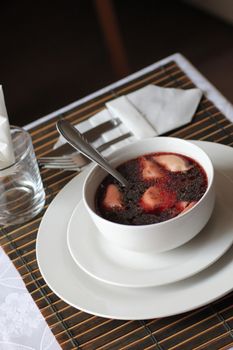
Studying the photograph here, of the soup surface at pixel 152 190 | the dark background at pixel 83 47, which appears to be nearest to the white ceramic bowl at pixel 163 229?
the soup surface at pixel 152 190

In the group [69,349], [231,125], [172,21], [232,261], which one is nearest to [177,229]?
[232,261]

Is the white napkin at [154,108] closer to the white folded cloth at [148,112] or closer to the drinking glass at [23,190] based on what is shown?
the white folded cloth at [148,112]

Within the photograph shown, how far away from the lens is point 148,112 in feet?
3.93

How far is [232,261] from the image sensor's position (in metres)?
0.83

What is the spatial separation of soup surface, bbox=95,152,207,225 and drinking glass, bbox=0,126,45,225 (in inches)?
6.5

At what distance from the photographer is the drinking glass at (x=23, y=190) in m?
1.05

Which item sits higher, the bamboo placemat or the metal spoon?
the metal spoon

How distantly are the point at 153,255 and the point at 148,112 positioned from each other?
0.40 m

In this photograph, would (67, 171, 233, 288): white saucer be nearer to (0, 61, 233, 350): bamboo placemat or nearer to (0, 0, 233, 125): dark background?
(0, 61, 233, 350): bamboo placemat

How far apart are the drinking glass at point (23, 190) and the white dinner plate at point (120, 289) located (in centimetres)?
10

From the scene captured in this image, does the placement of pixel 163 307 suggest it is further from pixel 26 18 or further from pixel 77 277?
pixel 26 18

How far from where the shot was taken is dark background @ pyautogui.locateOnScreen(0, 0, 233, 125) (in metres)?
2.57

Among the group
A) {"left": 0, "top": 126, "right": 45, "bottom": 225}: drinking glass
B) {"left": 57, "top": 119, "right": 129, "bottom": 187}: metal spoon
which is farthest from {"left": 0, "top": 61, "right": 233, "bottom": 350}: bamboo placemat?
{"left": 57, "top": 119, "right": 129, "bottom": 187}: metal spoon

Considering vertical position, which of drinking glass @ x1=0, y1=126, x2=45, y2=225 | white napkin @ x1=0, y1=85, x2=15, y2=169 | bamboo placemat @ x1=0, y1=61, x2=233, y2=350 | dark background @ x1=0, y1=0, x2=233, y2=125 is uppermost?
dark background @ x1=0, y1=0, x2=233, y2=125
